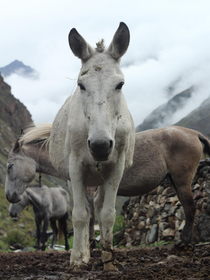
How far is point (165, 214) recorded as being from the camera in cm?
790

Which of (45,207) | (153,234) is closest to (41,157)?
(153,234)

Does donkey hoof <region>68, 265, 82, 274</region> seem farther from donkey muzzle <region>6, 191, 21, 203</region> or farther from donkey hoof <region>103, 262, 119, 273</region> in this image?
donkey muzzle <region>6, 191, 21, 203</region>

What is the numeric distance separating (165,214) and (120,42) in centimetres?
604

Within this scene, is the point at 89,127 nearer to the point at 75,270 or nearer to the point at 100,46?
the point at 100,46

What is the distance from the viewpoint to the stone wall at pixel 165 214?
6.39 meters

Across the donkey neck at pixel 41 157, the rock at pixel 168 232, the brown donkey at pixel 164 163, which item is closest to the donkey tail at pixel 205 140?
the brown donkey at pixel 164 163

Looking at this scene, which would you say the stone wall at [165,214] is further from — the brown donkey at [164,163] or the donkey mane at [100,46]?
the donkey mane at [100,46]

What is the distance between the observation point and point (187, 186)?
5266 mm

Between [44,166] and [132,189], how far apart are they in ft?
6.32

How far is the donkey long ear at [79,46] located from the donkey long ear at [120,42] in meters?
0.24

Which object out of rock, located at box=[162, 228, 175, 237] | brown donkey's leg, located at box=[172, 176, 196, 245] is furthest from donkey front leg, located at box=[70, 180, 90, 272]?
rock, located at box=[162, 228, 175, 237]

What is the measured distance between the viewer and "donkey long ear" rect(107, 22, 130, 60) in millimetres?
2941

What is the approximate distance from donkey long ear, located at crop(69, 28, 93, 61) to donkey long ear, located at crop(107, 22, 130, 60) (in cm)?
24

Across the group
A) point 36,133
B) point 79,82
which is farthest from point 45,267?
point 36,133
